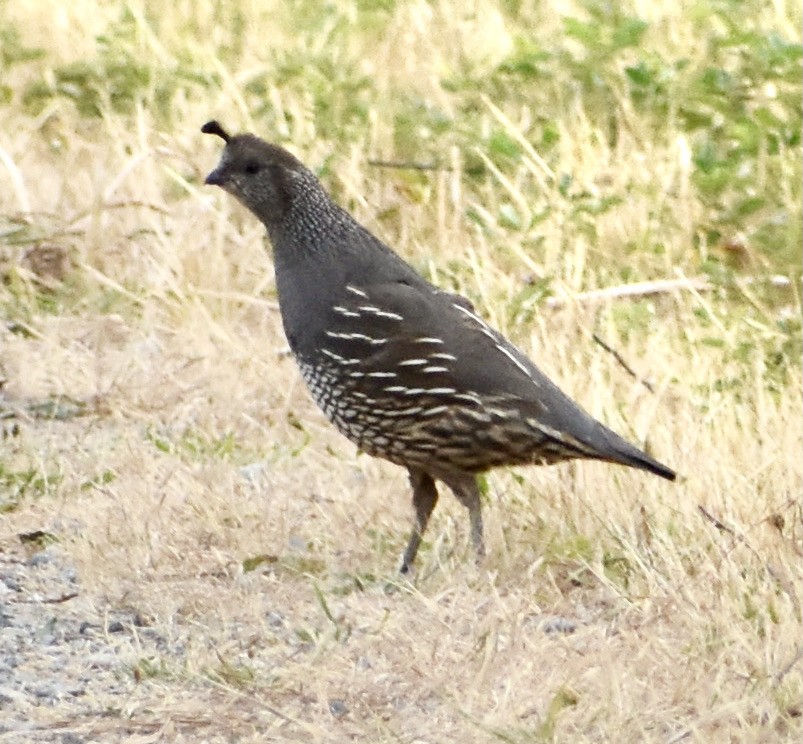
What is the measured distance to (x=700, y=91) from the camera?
660 centimetres

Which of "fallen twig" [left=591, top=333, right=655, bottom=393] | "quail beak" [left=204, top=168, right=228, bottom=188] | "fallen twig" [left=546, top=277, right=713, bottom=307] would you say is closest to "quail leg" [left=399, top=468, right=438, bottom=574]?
"fallen twig" [left=591, top=333, right=655, bottom=393]

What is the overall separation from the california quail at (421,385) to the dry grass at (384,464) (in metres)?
0.18

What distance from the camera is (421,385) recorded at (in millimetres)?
4531

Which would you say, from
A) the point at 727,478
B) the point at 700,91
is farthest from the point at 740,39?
the point at 727,478

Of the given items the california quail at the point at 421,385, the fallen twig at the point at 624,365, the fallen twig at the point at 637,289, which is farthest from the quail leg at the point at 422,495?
the fallen twig at the point at 637,289

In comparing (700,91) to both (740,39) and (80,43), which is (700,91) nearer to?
(740,39)

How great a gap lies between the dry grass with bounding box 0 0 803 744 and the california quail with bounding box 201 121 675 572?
0.18 m

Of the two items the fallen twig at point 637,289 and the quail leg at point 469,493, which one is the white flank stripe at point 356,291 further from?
the fallen twig at point 637,289

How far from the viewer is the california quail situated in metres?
4.48

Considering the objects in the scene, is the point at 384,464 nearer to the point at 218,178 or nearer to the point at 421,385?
the point at 421,385

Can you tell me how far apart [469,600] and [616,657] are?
0.52m

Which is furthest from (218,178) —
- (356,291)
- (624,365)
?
(624,365)

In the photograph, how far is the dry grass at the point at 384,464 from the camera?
11.7 ft

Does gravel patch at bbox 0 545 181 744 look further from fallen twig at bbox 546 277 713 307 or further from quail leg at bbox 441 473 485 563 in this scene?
fallen twig at bbox 546 277 713 307
